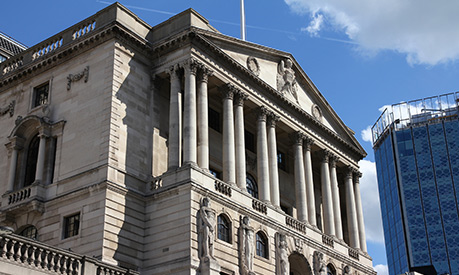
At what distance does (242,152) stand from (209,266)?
11.1 metres

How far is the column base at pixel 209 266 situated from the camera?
1534 inches

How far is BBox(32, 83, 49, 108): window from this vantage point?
4834 cm

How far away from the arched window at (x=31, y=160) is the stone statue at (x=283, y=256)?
17.3 m

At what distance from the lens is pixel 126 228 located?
40750 millimetres

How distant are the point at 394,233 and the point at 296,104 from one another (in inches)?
3369

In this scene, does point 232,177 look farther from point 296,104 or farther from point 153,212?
point 296,104

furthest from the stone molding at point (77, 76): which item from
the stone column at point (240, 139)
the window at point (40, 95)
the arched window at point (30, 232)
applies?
the stone column at point (240, 139)

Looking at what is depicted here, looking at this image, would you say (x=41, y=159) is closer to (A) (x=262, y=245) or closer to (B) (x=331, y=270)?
(A) (x=262, y=245)

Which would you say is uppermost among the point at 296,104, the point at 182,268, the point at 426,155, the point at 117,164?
the point at 426,155

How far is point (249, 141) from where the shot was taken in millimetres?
54812

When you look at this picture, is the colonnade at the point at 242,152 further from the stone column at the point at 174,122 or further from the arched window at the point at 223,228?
the arched window at the point at 223,228

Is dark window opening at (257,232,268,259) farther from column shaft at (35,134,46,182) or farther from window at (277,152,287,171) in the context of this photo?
column shaft at (35,134,46,182)

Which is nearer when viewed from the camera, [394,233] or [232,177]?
[232,177]

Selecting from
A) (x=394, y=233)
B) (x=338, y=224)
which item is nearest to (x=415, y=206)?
(x=394, y=233)
